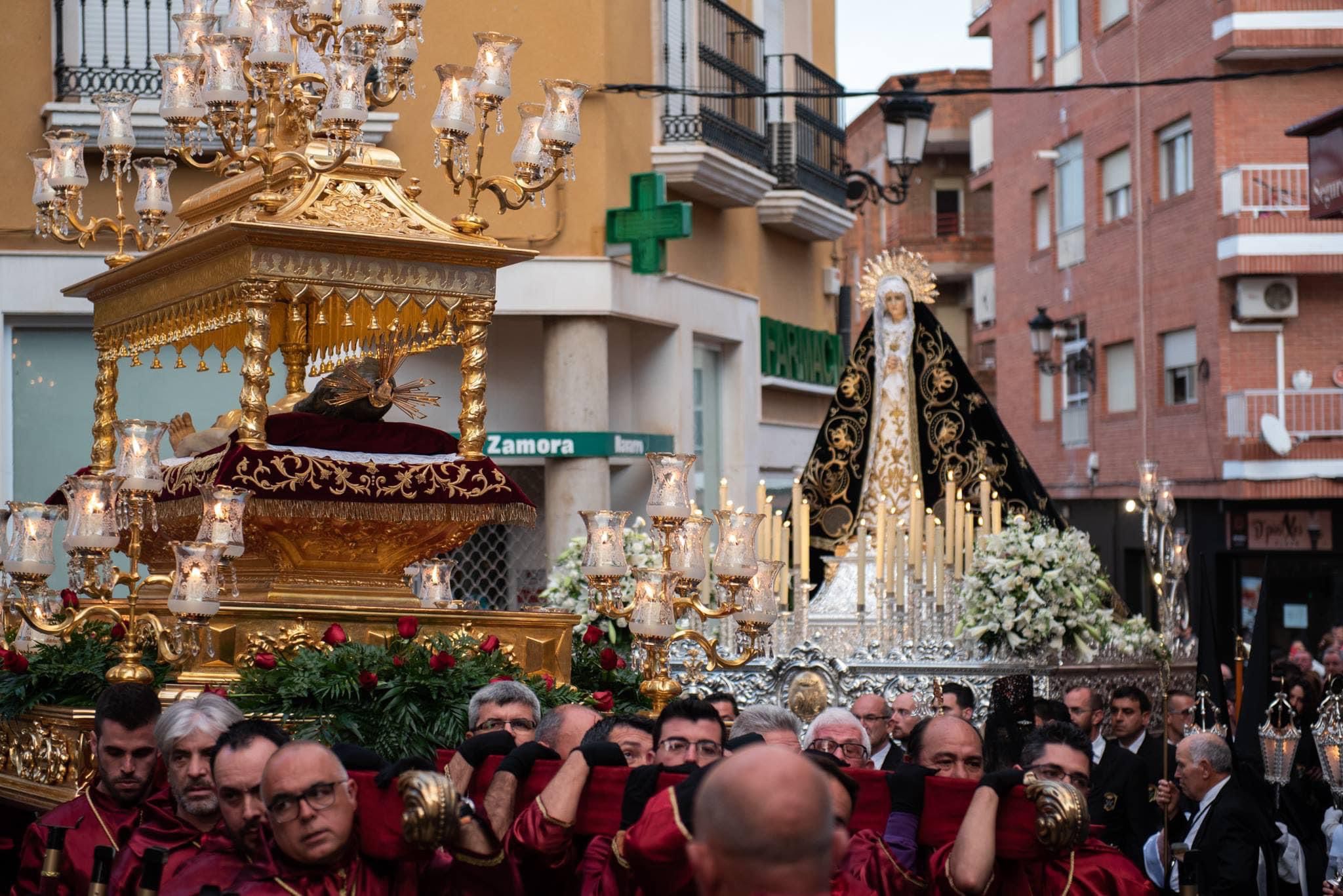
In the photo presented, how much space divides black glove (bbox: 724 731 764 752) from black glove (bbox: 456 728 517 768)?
517 mm

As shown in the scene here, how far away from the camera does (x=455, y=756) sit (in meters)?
5.16

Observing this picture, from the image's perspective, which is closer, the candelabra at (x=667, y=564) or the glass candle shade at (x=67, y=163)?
the candelabra at (x=667, y=564)

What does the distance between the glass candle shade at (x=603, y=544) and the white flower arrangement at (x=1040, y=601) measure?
351cm

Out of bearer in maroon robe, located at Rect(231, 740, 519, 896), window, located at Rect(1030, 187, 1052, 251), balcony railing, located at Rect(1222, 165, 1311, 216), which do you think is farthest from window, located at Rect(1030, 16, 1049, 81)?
bearer in maroon robe, located at Rect(231, 740, 519, 896)

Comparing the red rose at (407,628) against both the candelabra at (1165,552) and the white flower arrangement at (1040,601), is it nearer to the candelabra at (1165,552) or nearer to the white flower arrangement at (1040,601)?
the white flower arrangement at (1040,601)

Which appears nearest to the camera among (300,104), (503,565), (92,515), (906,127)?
(92,515)

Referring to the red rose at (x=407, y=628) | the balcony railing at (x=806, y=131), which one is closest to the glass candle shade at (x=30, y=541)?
the red rose at (x=407, y=628)

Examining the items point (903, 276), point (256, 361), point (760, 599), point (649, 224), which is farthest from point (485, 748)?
point (649, 224)

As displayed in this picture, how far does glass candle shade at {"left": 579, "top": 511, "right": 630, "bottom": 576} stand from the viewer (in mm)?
7535

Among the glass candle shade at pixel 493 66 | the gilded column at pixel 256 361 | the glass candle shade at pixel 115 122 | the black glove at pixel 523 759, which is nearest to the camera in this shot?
the black glove at pixel 523 759

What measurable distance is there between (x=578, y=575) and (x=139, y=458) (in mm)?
4475

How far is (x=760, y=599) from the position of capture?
26.2ft

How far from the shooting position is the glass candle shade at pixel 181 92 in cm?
770

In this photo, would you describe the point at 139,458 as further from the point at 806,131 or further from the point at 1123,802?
the point at 806,131
